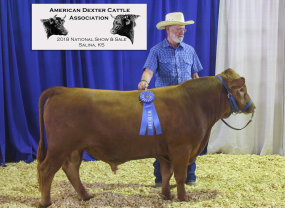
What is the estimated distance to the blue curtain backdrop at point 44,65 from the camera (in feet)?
14.5

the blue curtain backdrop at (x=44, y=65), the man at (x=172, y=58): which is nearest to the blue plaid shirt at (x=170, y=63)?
the man at (x=172, y=58)

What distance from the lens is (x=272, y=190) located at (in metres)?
3.05

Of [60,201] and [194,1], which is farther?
[194,1]

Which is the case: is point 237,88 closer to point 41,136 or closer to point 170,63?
point 170,63

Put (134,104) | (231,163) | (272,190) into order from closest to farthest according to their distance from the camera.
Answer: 1. (134,104)
2. (272,190)
3. (231,163)

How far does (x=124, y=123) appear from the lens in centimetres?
248

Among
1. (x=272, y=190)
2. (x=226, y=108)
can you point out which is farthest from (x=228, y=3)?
(x=272, y=190)

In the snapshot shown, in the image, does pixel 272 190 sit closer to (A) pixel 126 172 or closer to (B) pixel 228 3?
(A) pixel 126 172

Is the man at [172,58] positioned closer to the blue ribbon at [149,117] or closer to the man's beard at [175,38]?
the man's beard at [175,38]

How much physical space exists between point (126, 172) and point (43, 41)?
2.38 metres

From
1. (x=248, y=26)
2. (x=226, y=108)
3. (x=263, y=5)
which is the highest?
(x=263, y=5)

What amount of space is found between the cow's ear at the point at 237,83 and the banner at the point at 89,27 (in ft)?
7.61

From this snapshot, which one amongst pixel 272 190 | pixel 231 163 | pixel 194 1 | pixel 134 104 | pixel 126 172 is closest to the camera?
pixel 134 104

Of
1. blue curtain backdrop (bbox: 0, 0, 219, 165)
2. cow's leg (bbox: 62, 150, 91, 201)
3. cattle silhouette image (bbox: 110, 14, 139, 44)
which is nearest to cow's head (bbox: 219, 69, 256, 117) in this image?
cow's leg (bbox: 62, 150, 91, 201)
